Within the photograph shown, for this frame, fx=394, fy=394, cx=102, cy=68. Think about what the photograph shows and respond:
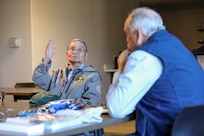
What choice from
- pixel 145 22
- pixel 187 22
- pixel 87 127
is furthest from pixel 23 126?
pixel 187 22

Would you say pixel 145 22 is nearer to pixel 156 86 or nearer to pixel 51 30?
pixel 156 86

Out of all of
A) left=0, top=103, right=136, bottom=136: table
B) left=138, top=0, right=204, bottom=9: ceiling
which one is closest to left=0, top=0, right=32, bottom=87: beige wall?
left=138, top=0, right=204, bottom=9: ceiling

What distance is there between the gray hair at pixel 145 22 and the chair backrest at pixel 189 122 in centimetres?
42

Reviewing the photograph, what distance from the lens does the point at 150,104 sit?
1695 millimetres

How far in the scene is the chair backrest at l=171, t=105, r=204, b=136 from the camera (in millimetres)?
1514

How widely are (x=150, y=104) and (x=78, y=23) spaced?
4030 mm

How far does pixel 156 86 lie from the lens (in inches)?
65.9

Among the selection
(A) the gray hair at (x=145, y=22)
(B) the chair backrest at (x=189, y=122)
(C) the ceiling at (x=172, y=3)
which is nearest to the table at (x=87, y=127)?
(B) the chair backrest at (x=189, y=122)

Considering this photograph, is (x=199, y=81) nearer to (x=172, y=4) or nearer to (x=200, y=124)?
(x=200, y=124)

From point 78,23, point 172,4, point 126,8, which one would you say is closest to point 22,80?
point 78,23

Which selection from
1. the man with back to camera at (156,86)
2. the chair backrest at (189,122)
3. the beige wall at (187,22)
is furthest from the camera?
the beige wall at (187,22)

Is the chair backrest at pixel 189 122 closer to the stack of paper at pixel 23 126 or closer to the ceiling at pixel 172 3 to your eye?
the stack of paper at pixel 23 126

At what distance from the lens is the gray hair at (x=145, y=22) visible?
1.74 meters


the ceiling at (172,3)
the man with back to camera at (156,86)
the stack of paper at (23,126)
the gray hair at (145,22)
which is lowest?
the stack of paper at (23,126)
